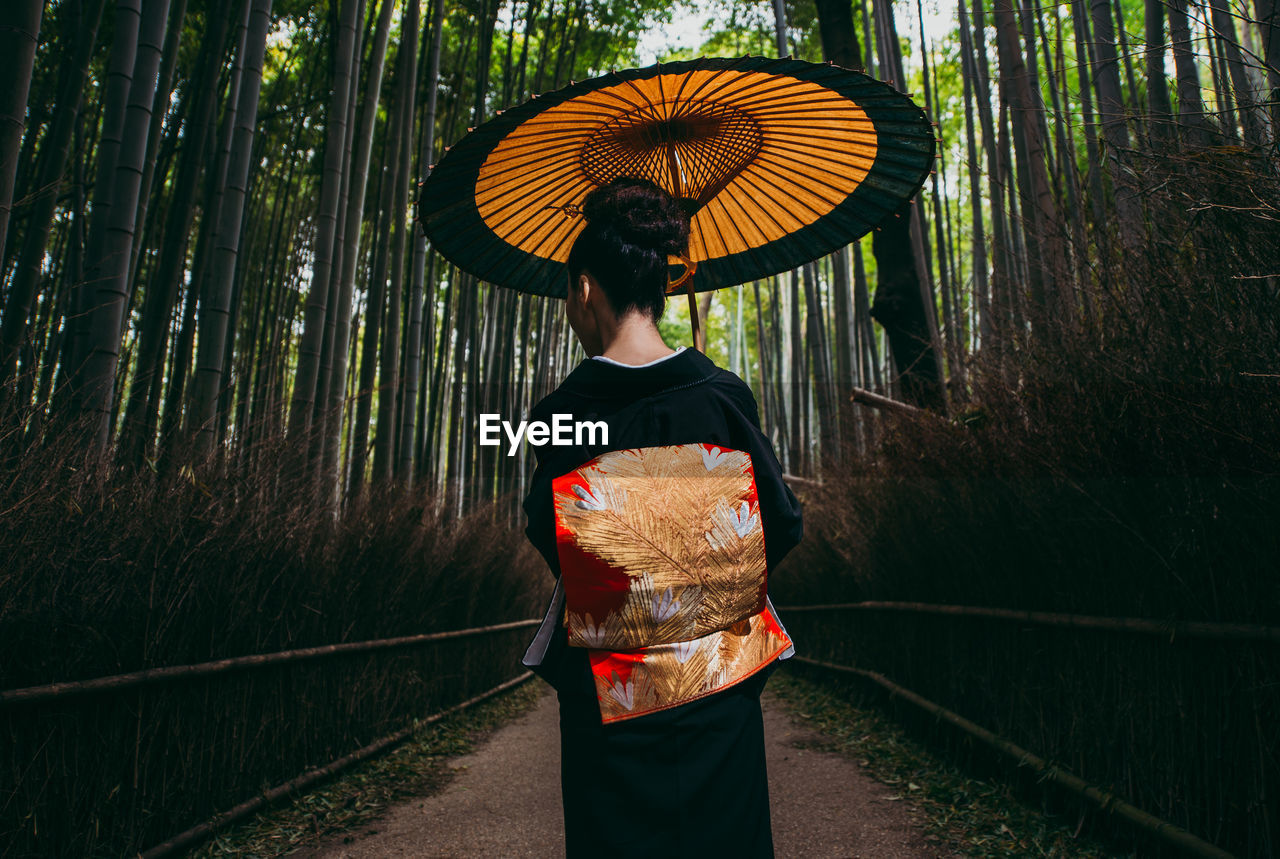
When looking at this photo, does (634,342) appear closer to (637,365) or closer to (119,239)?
(637,365)

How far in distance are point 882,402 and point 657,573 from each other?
3.30 m

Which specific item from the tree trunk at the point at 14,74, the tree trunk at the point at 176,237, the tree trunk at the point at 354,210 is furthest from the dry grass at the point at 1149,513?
the tree trunk at the point at 354,210

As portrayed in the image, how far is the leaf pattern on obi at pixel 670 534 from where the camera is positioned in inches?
38.0

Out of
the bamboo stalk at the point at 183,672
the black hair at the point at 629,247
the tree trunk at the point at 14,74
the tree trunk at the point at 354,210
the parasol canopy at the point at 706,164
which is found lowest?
the bamboo stalk at the point at 183,672

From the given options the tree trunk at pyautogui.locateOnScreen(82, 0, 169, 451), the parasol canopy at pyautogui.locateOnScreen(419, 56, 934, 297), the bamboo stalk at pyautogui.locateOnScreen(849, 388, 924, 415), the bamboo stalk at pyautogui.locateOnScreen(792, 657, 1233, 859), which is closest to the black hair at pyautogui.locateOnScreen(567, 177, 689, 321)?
the parasol canopy at pyautogui.locateOnScreen(419, 56, 934, 297)

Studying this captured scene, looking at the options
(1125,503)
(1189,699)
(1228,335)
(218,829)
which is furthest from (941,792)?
(218,829)

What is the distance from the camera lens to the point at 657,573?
0.97 meters

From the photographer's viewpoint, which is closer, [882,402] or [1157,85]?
[1157,85]

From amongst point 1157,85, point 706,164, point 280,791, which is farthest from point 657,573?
point 1157,85

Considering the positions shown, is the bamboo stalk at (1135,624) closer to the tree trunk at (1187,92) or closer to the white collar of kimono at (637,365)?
the tree trunk at (1187,92)

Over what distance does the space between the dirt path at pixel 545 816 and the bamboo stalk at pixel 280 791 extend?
0.23 m

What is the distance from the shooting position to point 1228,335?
66.3 inches

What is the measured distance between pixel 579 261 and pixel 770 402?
11.1 m

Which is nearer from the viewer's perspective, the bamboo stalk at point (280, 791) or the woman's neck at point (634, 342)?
the woman's neck at point (634, 342)
